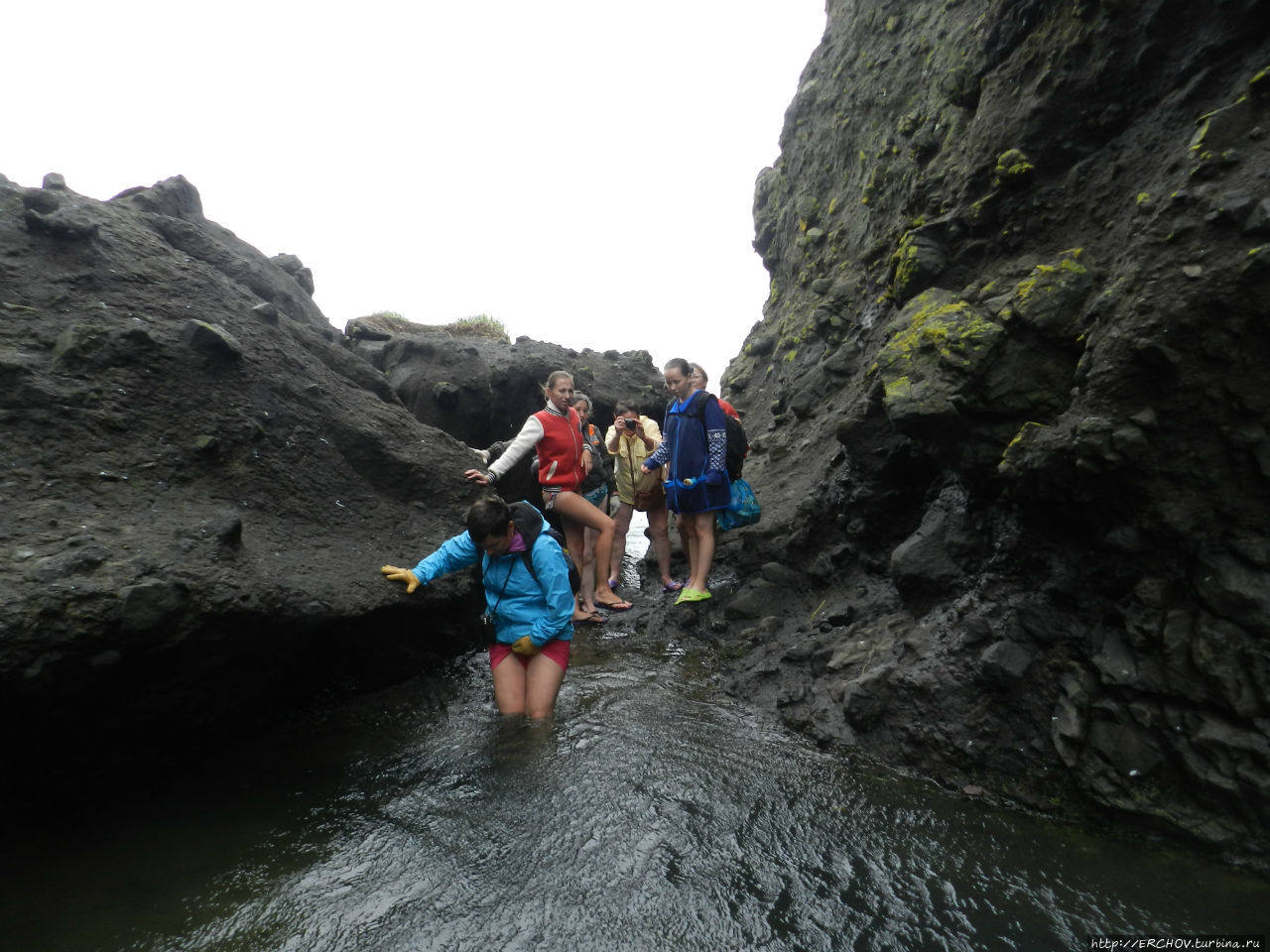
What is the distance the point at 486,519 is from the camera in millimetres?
4578

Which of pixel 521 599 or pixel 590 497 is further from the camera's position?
pixel 590 497

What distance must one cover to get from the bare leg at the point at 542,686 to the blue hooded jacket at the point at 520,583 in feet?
0.51

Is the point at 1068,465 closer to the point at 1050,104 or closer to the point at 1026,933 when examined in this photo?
the point at 1026,933

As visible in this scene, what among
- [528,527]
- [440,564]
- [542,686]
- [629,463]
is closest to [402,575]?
[440,564]

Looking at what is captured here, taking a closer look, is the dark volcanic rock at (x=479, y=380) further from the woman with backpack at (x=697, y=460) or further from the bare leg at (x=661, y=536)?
the woman with backpack at (x=697, y=460)

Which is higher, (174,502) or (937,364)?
(937,364)

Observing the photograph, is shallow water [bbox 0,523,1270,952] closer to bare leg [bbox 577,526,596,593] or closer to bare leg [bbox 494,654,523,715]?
bare leg [bbox 494,654,523,715]

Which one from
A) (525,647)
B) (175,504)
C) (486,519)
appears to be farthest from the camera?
(525,647)

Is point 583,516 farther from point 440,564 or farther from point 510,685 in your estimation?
point 510,685

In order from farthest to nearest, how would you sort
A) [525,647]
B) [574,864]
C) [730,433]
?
[730,433] → [525,647] → [574,864]

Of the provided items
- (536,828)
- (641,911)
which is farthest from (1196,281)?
(536,828)

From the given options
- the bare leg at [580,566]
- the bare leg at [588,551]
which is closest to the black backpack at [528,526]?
the bare leg at [580,566]

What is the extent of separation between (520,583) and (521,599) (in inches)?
4.3

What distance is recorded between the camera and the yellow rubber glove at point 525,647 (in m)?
4.75
